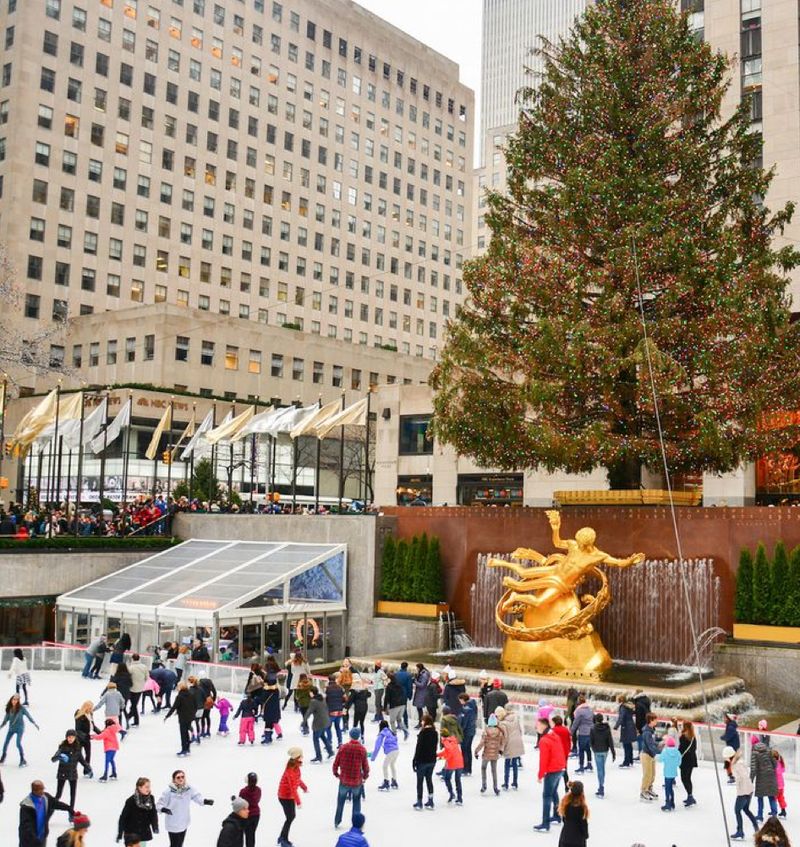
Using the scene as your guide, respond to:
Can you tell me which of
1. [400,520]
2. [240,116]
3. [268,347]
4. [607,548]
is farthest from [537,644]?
[240,116]

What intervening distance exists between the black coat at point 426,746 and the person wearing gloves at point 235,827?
423cm

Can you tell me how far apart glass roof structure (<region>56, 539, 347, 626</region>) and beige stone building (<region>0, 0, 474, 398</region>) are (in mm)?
36612

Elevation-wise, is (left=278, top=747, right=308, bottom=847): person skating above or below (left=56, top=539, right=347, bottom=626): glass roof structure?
below

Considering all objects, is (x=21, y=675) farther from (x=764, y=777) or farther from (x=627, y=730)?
(x=764, y=777)

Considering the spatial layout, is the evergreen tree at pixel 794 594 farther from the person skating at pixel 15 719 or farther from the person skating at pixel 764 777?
the person skating at pixel 15 719

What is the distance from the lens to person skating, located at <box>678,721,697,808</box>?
52.5 ft

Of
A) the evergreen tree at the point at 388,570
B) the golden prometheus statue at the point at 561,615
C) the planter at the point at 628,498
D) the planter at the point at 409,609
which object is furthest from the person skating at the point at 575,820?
the evergreen tree at the point at 388,570

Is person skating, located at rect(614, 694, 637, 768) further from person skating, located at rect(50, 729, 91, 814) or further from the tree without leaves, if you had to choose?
the tree without leaves

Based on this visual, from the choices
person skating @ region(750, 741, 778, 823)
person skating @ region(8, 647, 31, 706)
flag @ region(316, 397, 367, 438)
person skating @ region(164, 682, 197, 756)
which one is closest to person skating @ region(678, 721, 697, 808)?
person skating @ region(750, 741, 778, 823)

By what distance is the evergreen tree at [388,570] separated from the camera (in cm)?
3322

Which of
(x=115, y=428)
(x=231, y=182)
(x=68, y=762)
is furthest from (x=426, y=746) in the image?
(x=231, y=182)

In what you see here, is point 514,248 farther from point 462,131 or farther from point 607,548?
point 462,131

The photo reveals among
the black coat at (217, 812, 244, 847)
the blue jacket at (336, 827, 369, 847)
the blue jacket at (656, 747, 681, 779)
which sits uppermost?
the blue jacket at (336, 827, 369, 847)

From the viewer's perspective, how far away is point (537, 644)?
85.7ft
